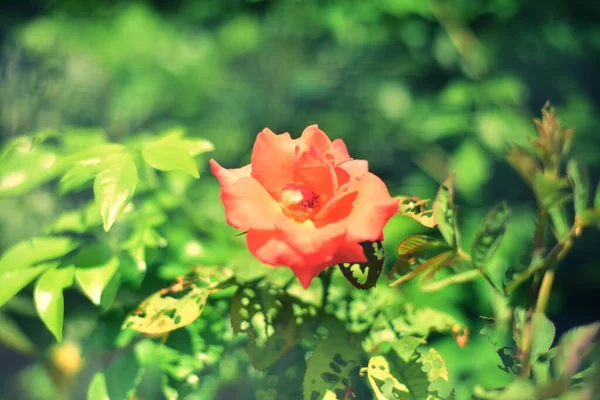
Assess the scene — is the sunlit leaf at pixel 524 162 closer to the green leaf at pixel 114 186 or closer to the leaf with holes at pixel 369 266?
the leaf with holes at pixel 369 266

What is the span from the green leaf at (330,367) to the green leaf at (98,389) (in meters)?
0.21

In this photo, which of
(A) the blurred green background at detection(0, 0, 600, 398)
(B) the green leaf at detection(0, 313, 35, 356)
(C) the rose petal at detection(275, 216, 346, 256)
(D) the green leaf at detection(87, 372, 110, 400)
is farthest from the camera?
(A) the blurred green background at detection(0, 0, 600, 398)

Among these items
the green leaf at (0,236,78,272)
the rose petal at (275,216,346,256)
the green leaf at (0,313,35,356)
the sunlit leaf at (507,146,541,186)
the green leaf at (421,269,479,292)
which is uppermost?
the sunlit leaf at (507,146,541,186)

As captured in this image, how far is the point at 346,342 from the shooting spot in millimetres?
596

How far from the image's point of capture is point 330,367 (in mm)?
564

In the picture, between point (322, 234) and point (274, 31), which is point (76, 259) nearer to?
point (322, 234)

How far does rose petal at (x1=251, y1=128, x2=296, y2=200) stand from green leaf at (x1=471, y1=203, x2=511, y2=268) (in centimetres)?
19

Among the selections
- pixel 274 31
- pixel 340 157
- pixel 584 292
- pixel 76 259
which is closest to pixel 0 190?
pixel 76 259

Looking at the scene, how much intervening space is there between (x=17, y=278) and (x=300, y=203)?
1.06 feet

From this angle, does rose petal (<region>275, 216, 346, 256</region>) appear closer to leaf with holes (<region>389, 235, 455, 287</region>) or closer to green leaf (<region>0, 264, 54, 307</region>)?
leaf with holes (<region>389, 235, 455, 287</region>)

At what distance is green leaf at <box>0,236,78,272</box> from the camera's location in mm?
665

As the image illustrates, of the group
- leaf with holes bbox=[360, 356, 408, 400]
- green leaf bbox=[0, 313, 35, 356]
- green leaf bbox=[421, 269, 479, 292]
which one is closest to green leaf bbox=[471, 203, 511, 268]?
green leaf bbox=[421, 269, 479, 292]

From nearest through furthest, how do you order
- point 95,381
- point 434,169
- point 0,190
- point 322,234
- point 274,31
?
point 322,234 → point 95,381 → point 0,190 → point 434,169 → point 274,31

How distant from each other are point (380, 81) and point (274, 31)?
0.91 feet
